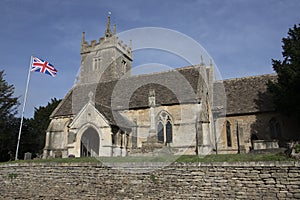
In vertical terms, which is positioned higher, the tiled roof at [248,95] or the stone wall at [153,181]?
the tiled roof at [248,95]

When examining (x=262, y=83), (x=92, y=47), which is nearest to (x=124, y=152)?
(x=262, y=83)

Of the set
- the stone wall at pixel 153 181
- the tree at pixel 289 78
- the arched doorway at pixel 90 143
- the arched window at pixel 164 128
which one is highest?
the tree at pixel 289 78

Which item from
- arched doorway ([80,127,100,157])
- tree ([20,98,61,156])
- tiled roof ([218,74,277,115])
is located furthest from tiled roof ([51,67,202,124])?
tree ([20,98,61,156])

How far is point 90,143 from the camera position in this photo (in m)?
21.8

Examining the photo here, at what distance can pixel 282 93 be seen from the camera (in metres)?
20.0

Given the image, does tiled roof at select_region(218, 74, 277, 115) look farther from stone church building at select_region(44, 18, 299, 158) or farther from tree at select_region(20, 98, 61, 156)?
tree at select_region(20, 98, 61, 156)

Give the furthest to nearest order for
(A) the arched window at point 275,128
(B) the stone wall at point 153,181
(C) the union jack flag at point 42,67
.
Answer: (A) the arched window at point 275,128
(C) the union jack flag at point 42,67
(B) the stone wall at point 153,181

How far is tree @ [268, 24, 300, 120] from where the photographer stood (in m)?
18.7

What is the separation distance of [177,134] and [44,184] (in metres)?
11.2

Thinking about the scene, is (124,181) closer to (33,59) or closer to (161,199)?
(161,199)

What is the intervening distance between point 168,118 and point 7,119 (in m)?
20.1

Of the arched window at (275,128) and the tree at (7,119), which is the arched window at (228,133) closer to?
the arched window at (275,128)

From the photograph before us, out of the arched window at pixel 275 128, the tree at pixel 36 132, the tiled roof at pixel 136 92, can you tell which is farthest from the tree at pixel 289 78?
the tree at pixel 36 132

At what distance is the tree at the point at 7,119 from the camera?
93.8 ft
